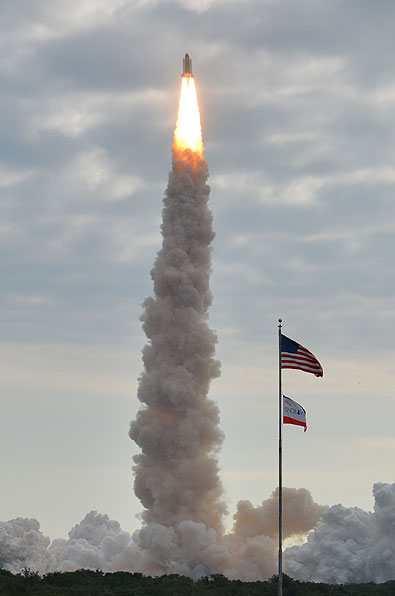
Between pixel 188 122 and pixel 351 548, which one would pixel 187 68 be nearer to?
pixel 188 122

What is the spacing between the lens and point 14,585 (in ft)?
409

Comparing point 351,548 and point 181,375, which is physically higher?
point 181,375

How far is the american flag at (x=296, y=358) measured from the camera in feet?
345

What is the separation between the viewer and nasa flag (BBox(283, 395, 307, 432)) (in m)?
104

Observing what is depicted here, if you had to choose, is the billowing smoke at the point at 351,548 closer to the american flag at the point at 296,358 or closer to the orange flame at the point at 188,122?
the orange flame at the point at 188,122

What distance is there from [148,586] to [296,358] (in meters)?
38.6

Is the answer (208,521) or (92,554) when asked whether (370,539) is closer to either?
(208,521)

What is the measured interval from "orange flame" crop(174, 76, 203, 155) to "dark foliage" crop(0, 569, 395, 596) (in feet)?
142

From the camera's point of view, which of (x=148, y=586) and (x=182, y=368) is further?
(x=182, y=368)

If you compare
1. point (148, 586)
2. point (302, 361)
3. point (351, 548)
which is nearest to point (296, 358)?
point (302, 361)

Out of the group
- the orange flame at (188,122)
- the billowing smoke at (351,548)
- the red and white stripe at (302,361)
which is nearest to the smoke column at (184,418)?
the orange flame at (188,122)

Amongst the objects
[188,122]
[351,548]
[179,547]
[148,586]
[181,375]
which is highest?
[188,122]

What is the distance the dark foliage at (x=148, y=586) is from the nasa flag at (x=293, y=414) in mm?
31951

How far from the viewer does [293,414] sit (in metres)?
104
